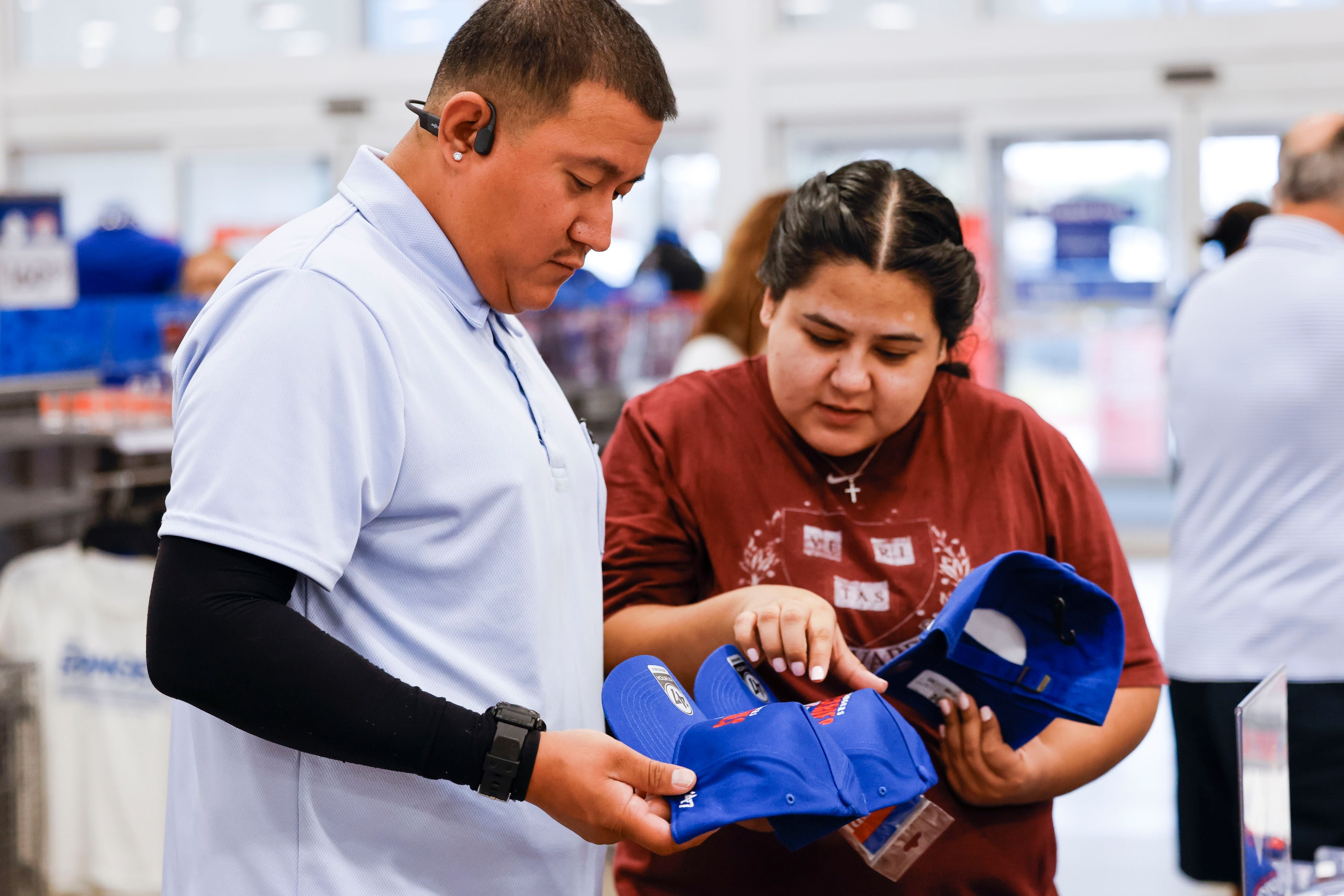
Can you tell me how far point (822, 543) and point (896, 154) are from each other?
6664 mm

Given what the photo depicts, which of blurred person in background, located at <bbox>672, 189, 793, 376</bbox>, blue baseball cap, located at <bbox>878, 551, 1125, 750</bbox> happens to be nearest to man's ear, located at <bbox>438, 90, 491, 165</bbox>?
blue baseball cap, located at <bbox>878, 551, 1125, 750</bbox>

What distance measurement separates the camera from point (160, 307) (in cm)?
351

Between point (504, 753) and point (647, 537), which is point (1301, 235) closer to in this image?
point (647, 537)

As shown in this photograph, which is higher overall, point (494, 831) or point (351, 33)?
point (351, 33)

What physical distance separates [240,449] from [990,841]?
0.95m

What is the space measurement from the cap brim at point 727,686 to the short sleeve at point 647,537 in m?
0.20

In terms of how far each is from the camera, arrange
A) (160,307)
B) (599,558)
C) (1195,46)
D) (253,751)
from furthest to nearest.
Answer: (1195,46) < (160,307) < (599,558) < (253,751)

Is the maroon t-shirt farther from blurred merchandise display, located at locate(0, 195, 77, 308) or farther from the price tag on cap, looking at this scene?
blurred merchandise display, located at locate(0, 195, 77, 308)

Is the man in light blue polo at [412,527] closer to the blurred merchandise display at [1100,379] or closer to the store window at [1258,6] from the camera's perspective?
the blurred merchandise display at [1100,379]

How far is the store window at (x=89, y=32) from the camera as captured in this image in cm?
832

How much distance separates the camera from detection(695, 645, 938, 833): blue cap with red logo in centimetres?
113

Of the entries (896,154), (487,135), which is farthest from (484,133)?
(896,154)

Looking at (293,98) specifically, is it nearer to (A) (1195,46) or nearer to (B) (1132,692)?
(A) (1195,46)

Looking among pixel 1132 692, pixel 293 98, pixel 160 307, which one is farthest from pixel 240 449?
pixel 293 98
